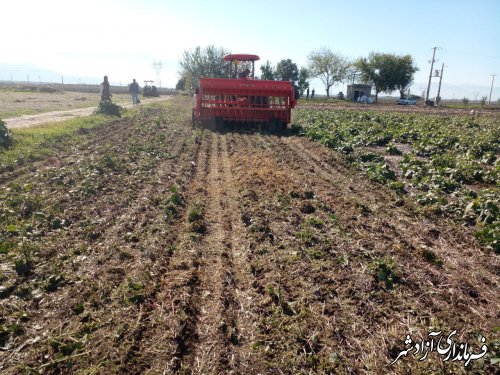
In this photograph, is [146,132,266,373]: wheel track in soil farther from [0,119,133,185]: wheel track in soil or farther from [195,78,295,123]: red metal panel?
[195,78,295,123]: red metal panel

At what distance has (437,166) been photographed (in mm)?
10383

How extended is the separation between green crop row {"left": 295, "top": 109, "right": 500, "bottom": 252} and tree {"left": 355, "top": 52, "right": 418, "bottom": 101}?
58046 millimetres

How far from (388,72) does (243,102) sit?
201 feet

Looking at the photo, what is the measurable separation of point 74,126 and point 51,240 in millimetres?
12475

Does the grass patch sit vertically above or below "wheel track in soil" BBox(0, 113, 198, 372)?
above

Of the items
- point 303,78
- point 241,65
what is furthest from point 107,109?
point 303,78

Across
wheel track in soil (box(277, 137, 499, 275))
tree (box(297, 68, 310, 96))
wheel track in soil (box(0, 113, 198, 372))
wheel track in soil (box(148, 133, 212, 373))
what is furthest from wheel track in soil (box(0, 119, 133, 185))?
tree (box(297, 68, 310, 96))

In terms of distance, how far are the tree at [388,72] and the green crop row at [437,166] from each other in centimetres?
5805

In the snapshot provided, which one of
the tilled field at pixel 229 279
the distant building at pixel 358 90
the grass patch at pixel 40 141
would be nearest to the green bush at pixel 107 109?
the grass patch at pixel 40 141

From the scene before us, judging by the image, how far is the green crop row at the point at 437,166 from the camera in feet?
22.9

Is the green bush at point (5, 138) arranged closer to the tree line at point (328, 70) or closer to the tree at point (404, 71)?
the tree line at point (328, 70)

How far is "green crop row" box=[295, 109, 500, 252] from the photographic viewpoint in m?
6.99

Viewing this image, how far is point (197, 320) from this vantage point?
4.06m

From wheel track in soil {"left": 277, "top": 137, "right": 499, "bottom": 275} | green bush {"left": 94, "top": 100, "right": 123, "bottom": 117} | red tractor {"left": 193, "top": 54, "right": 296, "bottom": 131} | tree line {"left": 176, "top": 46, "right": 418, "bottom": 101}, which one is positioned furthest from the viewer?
tree line {"left": 176, "top": 46, "right": 418, "bottom": 101}
